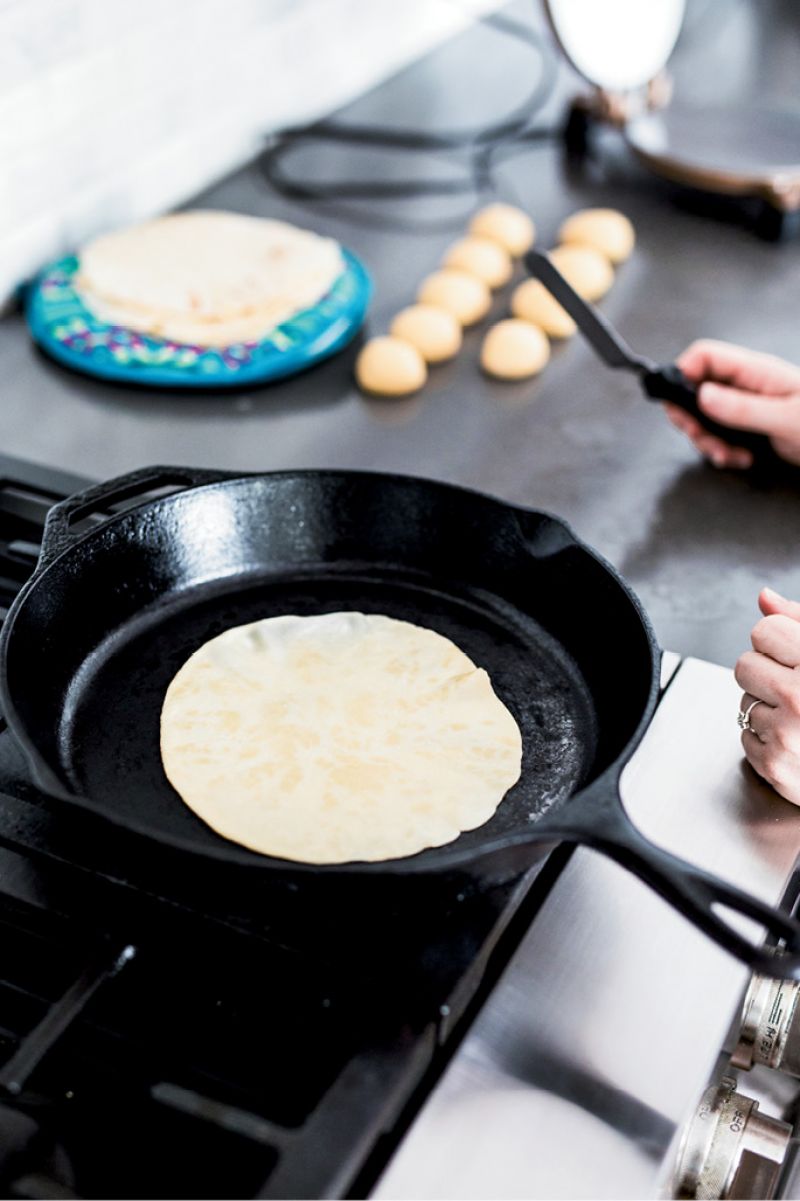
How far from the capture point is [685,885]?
610 mm

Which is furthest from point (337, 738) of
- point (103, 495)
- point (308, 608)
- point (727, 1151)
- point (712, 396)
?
point (712, 396)

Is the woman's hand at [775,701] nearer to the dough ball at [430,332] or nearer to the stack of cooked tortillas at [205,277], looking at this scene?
the dough ball at [430,332]

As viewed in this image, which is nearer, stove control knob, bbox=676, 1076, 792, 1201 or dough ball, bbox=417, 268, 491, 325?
stove control knob, bbox=676, 1076, 792, 1201

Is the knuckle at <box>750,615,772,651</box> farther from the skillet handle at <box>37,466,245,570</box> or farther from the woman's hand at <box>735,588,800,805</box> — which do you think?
the skillet handle at <box>37,466,245,570</box>

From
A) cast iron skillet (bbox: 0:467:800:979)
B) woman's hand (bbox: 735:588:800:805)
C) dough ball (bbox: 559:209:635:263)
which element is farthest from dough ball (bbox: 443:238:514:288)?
woman's hand (bbox: 735:588:800:805)

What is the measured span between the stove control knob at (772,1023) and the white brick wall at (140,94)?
1189 millimetres

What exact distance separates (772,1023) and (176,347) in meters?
0.95

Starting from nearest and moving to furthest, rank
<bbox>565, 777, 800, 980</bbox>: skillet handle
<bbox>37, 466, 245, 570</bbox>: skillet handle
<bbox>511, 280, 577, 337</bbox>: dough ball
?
<bbox>565, 777, 800, 980</bbox>: skillet handle → <bbox>37, 466, 245, 570</bbox>: skillet handle → <bbox>511, 280, 577, 337</bbox>: dough ball

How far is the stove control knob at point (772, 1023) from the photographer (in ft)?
2.62

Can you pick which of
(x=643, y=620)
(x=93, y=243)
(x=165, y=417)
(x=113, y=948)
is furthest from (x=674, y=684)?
(x=93, y=243)

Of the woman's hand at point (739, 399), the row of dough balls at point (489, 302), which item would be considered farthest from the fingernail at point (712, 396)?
the row of dough balls at point (489, 302)

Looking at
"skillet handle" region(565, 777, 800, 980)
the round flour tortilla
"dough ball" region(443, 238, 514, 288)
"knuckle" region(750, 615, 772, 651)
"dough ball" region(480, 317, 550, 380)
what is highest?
"dough ball" region(443, 238, 514, 288)

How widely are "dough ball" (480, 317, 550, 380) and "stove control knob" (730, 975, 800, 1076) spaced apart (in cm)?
80

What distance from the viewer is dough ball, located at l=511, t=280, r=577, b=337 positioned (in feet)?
4.80
